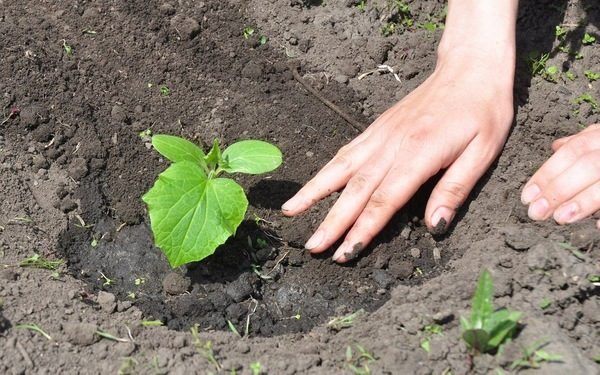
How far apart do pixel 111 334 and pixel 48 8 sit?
2.01 meters

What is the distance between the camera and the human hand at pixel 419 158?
2717 mm

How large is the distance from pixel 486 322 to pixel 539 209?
0.83 m

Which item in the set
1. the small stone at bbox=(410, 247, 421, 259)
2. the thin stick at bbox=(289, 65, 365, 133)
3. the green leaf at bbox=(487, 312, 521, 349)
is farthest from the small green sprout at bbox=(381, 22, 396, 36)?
the green leaf at bbox=(487, 312, 521, 349)

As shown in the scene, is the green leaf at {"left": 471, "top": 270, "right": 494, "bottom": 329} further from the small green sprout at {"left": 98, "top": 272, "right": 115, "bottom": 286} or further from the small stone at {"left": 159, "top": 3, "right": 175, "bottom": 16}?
the small stone at {"left": 159, "top": 3, "right": 175, "bottom": 16}

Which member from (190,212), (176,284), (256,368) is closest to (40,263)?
(176,284)

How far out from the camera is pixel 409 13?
361 centimetres

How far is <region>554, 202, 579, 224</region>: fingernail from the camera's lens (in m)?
2.59

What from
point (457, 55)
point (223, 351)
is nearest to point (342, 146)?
point (457, 55)

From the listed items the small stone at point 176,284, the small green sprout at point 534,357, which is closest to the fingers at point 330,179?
the small stone at point 176,284

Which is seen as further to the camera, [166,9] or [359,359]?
[166,9]

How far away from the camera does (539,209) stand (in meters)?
2.69

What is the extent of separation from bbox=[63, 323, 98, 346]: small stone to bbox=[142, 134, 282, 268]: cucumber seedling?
37 centimetres

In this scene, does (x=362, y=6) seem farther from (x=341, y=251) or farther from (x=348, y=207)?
(x=341, y=251)

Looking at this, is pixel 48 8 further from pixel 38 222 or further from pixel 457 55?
pixel 457 55
